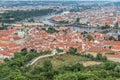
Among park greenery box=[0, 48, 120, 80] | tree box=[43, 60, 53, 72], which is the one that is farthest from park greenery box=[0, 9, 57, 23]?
tree box=[43, 60, 53, 72]

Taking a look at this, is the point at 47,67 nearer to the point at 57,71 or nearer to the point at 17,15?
the point at 57,71

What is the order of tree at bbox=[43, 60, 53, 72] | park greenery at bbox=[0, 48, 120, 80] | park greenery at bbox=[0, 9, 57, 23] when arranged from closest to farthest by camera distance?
park greenery at bbox=[0, 48, 120, 80], tree at bbox=[43, 60, 53, 72], park greenery at bbox=[0, 9, 57, 23]

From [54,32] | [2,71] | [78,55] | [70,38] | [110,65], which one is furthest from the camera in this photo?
[54,32]

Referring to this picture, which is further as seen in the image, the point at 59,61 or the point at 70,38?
the point at 70,38

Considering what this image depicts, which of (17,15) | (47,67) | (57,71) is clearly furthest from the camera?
(17,15)

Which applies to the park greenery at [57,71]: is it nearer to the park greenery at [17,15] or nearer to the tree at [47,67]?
the tree at [47,67]

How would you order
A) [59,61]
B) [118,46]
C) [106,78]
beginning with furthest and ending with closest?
[118,46] → [59,61] → [106,78]

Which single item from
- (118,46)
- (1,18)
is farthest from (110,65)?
(1,18)

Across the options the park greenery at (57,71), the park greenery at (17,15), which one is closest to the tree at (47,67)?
the park greenery at (57,71)

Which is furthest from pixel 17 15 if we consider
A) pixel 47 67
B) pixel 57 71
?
pixel 57 71

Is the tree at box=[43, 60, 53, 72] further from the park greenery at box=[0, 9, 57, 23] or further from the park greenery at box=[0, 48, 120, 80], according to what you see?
the park greenery at box=[0, 9, 57, 23]

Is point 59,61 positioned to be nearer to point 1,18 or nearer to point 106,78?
point 106,78
